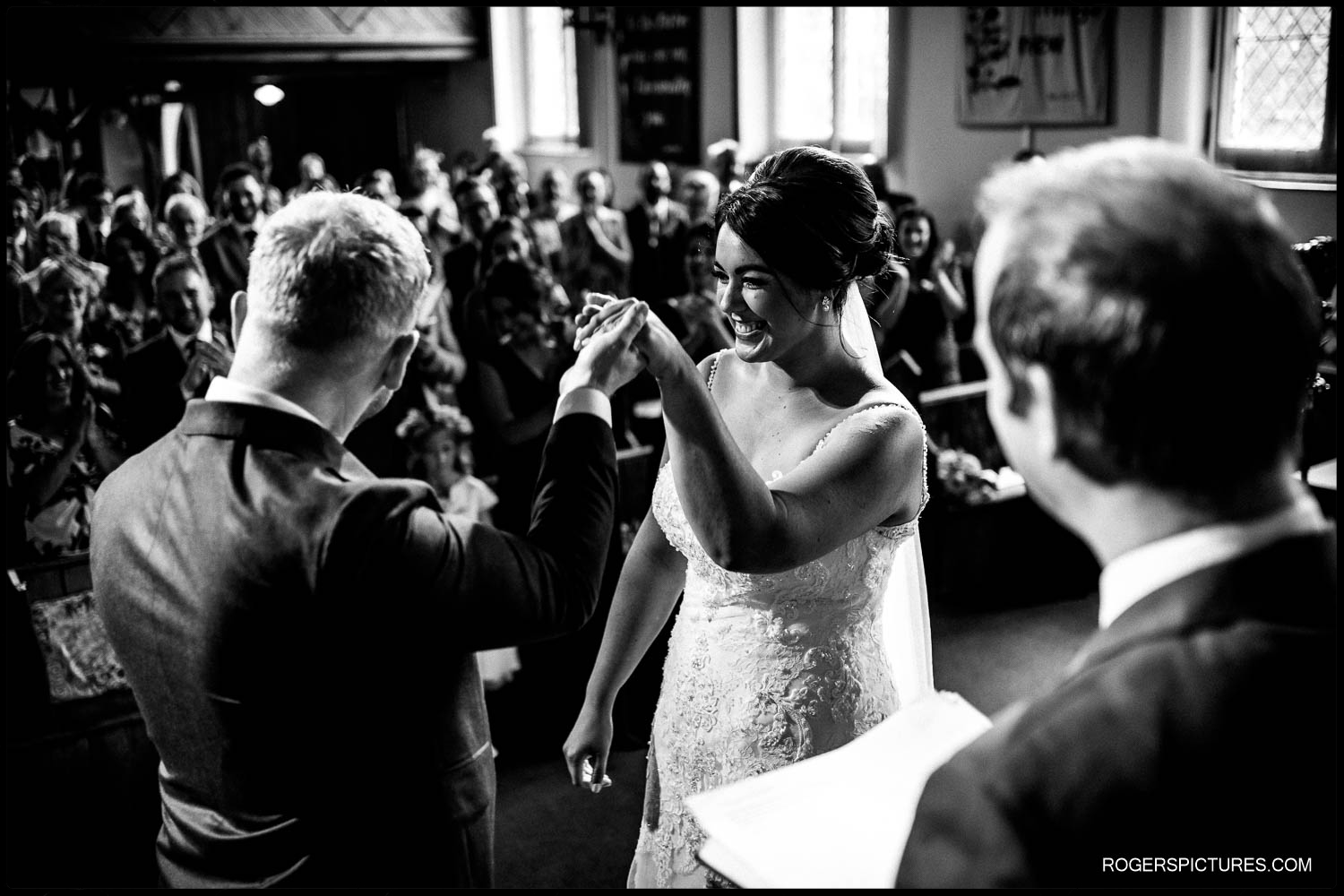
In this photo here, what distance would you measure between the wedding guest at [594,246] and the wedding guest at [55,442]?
3.35 metres

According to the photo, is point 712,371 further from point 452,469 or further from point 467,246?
point 467,246

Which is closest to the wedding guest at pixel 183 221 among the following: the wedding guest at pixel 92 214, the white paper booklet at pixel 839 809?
the wedding guest at pixel 92 214

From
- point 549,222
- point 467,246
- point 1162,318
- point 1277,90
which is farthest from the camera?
point 549,222

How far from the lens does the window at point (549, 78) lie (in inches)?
598

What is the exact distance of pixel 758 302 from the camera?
197 centimetres

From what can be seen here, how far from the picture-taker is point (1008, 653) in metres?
4.98

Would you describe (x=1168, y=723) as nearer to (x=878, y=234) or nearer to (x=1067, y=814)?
(x=1067, y=814)

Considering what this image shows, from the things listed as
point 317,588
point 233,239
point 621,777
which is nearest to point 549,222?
point 233,239

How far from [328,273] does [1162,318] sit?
874 millimetres

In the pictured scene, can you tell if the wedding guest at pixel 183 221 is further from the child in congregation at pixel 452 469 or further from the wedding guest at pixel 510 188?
the child in congregation at pixel 452 469

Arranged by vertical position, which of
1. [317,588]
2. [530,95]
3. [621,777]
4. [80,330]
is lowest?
[621,777]

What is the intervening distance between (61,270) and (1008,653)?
4.00 metres

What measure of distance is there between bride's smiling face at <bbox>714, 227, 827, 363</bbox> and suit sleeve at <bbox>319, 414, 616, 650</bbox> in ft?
1.83

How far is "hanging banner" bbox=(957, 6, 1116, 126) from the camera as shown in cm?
853
